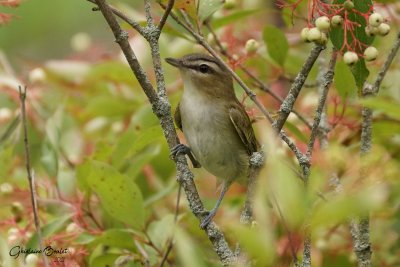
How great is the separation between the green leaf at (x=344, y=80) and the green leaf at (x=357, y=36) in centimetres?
46

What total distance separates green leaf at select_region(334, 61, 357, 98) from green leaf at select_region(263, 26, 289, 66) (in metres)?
0.39

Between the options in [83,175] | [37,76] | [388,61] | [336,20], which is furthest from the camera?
[37,76]

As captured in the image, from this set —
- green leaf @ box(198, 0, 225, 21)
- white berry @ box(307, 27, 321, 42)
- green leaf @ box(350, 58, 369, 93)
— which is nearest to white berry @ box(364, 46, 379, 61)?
green leaf @ box(350, 58, 369, 93)

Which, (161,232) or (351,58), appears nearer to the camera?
(351,58)

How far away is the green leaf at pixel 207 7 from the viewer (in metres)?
3.20

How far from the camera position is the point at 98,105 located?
4.10m

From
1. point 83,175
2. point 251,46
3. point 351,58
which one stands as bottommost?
point 83,175

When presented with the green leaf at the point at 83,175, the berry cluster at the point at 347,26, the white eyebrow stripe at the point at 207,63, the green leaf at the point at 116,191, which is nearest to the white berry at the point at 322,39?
the berry cluster at the point at 347,26

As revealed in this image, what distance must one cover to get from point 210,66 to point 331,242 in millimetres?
1191

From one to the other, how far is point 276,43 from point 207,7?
0.57m

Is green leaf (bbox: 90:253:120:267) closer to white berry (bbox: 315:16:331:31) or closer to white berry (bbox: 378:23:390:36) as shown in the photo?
white berry (bbox: 315:16:331:31)

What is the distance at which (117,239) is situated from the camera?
3.09m

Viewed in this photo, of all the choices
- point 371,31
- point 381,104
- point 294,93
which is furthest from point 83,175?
point 381,104

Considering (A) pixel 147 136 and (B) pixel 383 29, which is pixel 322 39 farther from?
(A) pixel 147 136
